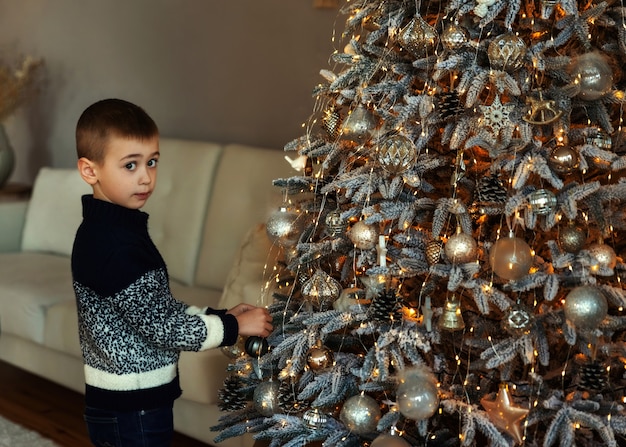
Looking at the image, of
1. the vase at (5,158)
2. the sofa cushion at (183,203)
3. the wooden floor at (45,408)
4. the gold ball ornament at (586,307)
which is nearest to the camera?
the gold ball ornament at (586,307)

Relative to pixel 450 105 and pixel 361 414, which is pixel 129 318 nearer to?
pixel 361 414

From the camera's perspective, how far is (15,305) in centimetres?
308

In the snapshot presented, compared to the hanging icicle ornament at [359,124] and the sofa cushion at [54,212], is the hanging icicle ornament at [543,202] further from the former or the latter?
the sofa cushion at [54,212]

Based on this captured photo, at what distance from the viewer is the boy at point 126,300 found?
1.66 metres

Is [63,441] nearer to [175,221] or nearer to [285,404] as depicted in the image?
[175,221]

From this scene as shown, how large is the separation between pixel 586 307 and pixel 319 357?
55cm

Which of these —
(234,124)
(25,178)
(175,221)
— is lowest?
(25,178)

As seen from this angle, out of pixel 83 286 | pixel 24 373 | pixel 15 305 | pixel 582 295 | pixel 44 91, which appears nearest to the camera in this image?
pixel 582 295

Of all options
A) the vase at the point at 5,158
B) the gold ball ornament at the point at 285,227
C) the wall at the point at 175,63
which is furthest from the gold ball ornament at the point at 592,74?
the vase at the point at 5,158

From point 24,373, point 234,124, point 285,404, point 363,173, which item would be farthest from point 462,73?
point 24,373

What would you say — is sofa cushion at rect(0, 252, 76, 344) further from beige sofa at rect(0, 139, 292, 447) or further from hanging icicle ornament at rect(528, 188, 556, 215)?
hanging icicle ornament at rect(528, 188, 556, 215)

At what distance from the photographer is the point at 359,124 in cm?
166

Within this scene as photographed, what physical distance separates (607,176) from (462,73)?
0.33m

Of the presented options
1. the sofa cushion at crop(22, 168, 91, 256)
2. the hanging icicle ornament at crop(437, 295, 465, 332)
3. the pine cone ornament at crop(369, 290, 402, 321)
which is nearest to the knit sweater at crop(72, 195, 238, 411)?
the pine cone ornament at crop(369, 290, 402, 321)
